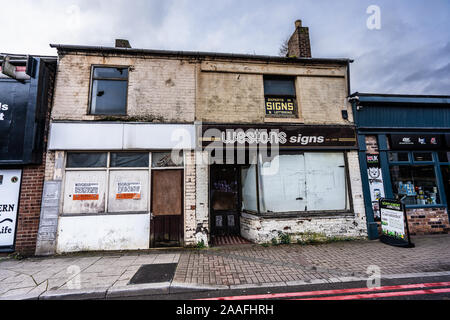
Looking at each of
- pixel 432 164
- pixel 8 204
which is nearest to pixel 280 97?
pixel 432 164

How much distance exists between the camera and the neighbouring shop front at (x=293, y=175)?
6613 mm

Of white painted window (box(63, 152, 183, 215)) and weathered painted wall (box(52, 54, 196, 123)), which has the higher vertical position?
weathered painted wall (box(52, 54, 196, 123))

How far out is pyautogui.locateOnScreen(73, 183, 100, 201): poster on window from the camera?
6090mm

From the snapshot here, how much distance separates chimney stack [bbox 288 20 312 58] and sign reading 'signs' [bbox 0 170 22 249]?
10.6 meters

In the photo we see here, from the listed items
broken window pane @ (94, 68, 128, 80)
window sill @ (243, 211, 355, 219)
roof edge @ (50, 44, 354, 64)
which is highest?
roof edge @ (50, 44, 354, 64)

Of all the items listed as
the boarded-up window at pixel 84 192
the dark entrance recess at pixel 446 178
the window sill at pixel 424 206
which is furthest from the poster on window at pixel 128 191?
the dark entrance recess at pixel 446 178

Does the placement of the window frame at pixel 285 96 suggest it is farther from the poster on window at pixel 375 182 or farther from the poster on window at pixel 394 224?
the poster on window at pixel 394 224

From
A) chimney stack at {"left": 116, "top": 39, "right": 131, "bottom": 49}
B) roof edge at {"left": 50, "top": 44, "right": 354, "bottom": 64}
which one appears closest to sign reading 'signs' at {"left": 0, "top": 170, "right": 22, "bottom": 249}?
roof edge at {"left": 50, "top": 44, "right": 354, "bottom": 64}

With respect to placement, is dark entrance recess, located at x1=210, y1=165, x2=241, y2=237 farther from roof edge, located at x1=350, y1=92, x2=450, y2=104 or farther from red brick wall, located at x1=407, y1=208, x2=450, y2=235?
red brick wall, located at x1=407, y1=208, x2=450, y2=235

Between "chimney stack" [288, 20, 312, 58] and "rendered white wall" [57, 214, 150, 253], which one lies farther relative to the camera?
"chimney stack" [288, 20, 312, 58]

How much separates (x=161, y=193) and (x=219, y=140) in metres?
2.62

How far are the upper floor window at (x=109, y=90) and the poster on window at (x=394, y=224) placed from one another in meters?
9.49

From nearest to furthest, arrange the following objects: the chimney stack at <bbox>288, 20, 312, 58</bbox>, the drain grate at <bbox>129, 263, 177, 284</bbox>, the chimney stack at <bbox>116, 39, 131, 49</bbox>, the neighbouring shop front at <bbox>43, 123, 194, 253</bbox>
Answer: the drain grate at <bbox>129, 263, 177, 284</bbox> < the neighbouring shop front at <bbox>43, 123, 194, 253</bbox> < the chimney stack at <bbox>116, 39, 131, 49</bbox> < the chimney stack at <bbox>288, 20, 312, 58</bbox>

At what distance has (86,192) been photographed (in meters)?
6.12
